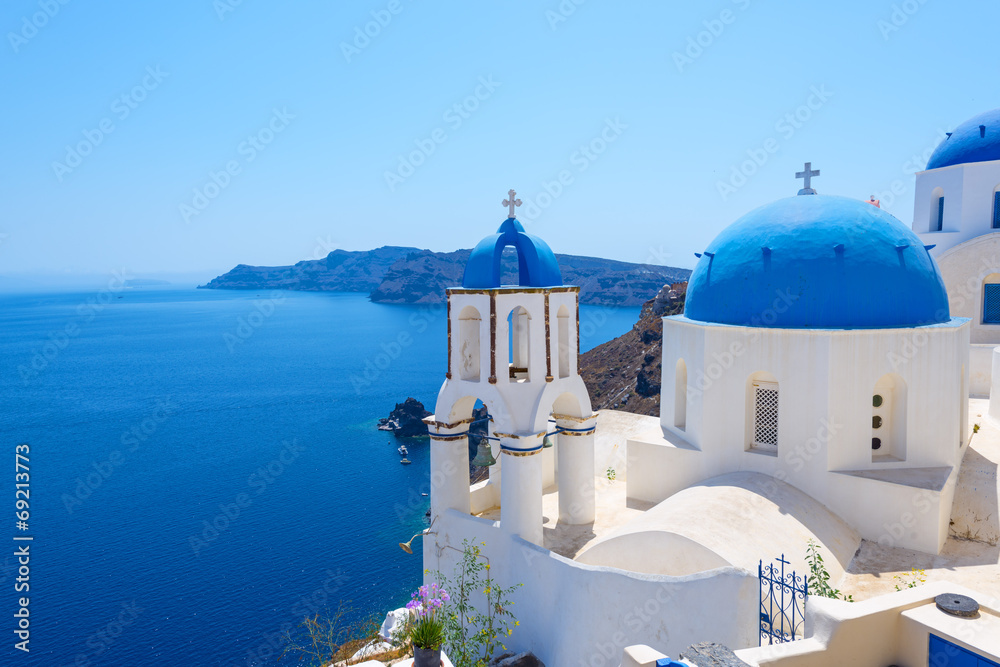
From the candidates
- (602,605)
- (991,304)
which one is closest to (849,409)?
(602,605)

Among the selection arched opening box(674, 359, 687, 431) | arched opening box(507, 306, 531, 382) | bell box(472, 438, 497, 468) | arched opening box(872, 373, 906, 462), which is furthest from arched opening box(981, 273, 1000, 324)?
bell box(472, 438, 497, 468)

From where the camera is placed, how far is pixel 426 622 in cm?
640

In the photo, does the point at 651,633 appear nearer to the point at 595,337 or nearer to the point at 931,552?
the point at 931,552

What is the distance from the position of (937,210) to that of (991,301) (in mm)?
3129

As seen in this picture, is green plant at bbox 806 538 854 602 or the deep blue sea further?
the deep blue sea

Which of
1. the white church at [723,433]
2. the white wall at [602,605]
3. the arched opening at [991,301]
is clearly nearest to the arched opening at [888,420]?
the white church at [723,433]

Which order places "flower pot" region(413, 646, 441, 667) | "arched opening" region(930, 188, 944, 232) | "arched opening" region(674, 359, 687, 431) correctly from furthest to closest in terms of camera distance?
"arched opening" region(930, 188, 944, 232), "arched opening" region(674, 359, 687, 431), "flower pot" region(413, 646, 441, 667)

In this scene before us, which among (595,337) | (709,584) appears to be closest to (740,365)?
(709,584)

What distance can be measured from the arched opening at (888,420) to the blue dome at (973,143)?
1125cm

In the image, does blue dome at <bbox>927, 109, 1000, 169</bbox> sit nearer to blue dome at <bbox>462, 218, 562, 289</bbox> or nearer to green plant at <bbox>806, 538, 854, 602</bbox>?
blue dome at <bbox>462, 218, 562, 289</bbox>

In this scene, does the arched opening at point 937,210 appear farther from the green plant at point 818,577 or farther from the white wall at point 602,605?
the white wall at point 602,605

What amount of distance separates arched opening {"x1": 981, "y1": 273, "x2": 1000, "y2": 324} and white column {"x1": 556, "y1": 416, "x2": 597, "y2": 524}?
13.7 metres

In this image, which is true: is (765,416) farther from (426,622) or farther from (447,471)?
(426,622)

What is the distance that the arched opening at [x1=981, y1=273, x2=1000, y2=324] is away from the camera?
17.8 metres
